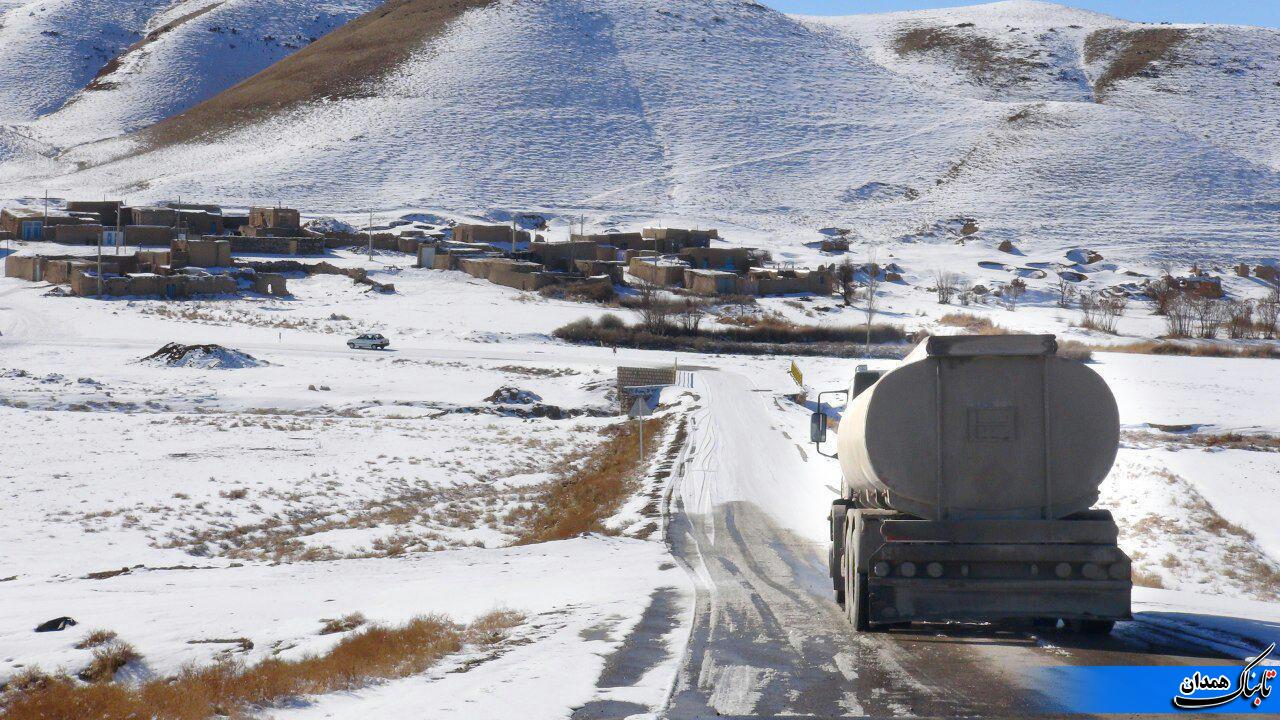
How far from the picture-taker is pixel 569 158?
141875mm

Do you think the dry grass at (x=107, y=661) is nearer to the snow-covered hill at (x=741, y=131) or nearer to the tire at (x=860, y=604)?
the tire at (x=860, y=604)

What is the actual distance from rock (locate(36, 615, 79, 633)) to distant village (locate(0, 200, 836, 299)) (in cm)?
6632

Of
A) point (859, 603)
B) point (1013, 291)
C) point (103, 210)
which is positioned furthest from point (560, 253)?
point (859, 603)

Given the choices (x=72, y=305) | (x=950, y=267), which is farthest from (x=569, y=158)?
(x=72, y=305)

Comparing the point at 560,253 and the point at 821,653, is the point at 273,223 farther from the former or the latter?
the point at 821,653

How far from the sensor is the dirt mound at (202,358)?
49.1m

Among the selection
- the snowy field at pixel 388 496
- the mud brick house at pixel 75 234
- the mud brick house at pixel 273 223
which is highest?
the mud brick house at pixel 273 223

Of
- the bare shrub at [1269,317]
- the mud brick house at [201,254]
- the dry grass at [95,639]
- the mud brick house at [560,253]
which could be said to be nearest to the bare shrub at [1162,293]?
the bare shrub at [1269,317]

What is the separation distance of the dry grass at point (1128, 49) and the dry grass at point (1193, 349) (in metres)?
118

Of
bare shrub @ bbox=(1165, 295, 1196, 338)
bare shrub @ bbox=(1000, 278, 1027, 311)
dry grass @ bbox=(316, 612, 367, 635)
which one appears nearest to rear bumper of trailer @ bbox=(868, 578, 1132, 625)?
dry grass @ bbox=(316, 612, 367, 635)

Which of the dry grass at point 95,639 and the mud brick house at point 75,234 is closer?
the dry grass at point 95,639

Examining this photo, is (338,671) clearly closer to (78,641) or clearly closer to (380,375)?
(78,641)

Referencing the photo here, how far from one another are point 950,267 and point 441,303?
1925 inches

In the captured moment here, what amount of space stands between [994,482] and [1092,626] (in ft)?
5.84
